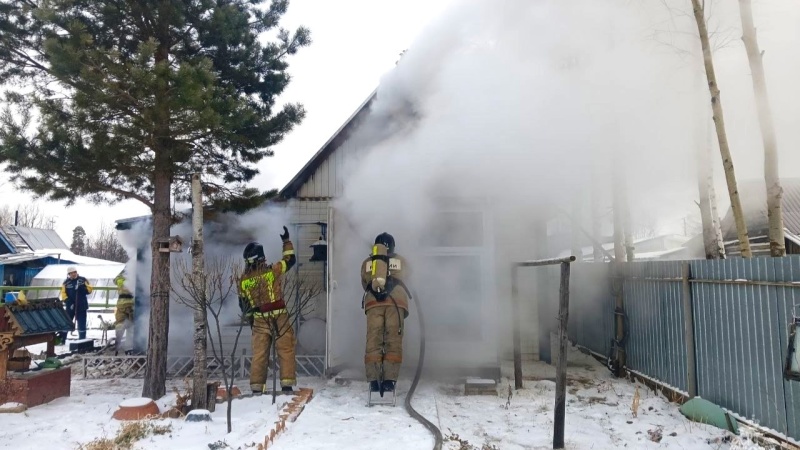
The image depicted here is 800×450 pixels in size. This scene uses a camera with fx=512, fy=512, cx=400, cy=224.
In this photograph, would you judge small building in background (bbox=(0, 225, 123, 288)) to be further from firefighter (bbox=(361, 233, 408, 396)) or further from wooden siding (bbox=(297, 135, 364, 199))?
firefighter (bbox=(361, 233, 408, 396))

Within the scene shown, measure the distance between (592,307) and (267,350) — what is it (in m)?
6.28

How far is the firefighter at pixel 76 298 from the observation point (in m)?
13.0

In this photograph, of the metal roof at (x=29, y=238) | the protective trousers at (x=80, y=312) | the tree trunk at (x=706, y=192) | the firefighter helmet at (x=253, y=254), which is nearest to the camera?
the firefighter helmet at (x=253, y=254)

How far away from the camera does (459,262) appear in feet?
27.0

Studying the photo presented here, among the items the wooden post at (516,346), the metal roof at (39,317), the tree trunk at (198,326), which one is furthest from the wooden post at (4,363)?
the wooden post at (516,346)

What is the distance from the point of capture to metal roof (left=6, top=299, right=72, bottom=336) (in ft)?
23.1

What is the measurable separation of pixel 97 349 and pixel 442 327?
25.7 ft

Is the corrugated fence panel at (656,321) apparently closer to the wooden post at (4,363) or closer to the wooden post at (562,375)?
the wooden post at (562,375)

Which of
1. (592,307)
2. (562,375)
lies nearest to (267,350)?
(562,375)

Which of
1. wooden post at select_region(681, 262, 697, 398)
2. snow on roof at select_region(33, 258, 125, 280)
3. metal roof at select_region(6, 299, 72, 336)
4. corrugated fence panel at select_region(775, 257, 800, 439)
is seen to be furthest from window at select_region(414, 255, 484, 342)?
snow on roof at select_region(33, 258, 125, 280)

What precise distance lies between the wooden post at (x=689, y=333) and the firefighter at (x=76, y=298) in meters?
13.3

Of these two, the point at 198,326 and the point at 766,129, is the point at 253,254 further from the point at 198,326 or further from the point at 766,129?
the point at 766,129

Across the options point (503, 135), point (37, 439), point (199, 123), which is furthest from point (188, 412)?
point (503, 135)

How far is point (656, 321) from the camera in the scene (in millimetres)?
7055
